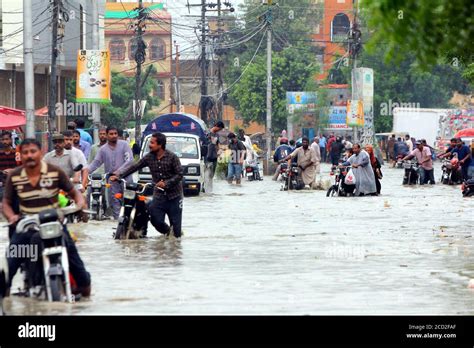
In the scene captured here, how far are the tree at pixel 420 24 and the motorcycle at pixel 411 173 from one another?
33.5m

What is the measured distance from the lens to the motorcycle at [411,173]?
42.6 meters

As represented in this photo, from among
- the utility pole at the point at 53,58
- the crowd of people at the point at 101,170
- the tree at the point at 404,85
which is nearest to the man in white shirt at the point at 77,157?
the crowd of people at the point at 101,170

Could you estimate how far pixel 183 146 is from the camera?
36.2m

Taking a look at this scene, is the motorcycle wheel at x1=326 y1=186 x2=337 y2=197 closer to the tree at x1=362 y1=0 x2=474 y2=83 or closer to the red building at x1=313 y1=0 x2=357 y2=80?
the tree at x1=362 y1=0 x2=474 y2=83

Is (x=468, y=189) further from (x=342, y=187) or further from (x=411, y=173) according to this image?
(x=411, y=173)

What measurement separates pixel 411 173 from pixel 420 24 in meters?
34.6

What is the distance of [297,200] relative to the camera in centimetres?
3309

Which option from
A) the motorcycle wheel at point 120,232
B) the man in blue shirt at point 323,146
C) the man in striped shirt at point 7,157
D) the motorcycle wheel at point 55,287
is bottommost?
the man in blue shirt at point 323,146

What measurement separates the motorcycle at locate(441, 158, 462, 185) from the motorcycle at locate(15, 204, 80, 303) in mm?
30644

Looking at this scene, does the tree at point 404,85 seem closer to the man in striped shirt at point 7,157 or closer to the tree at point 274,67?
the tree at point 274,67

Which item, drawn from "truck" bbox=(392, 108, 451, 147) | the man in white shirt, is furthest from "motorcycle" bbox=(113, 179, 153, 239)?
"truck" bbox=(392, 108, 451, 147)

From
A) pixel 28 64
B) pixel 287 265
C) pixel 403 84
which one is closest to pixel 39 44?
pixel 28 64
